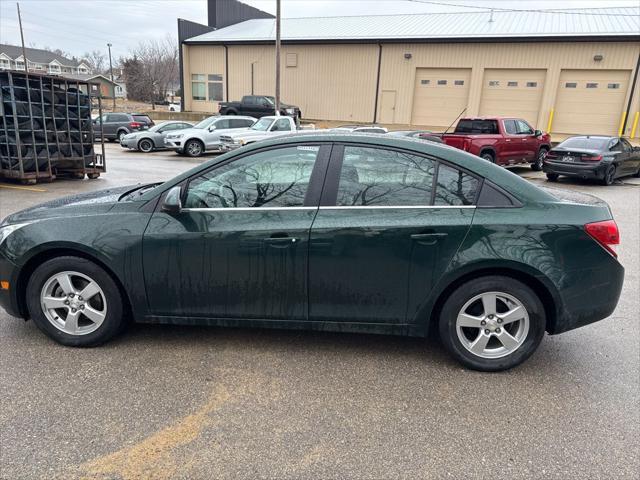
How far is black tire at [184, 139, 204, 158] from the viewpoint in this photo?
18.9 m

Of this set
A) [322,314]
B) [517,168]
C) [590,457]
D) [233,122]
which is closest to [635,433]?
[590,457]

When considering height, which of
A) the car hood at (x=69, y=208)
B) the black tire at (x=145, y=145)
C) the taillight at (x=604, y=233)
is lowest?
the black tire at (x=145, y=145)

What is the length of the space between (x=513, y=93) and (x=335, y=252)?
26.3 meters

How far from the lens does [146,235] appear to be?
325 centimetres

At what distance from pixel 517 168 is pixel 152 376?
1838cm

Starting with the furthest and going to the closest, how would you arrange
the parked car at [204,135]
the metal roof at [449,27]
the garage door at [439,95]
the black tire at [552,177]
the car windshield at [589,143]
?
the garage door at [439,95], the metal roof at [449,27], the parked car at [204,135], the black tire at [552,177], the car windshield at [589,143]

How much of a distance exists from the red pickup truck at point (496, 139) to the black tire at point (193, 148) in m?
9.81

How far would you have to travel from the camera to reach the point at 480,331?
127 inches

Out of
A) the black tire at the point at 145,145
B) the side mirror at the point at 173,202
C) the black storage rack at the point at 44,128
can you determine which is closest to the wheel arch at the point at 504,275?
the side mirror at the point at 173,202

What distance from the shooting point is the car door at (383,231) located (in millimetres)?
3092

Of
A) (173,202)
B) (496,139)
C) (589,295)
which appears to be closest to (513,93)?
(496,139)

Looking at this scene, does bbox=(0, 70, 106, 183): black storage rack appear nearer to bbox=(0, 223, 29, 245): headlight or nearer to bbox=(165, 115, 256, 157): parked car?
bbox=(165, 115, 256, 157): parked car

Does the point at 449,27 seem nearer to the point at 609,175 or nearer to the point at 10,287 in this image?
the point at 609,175

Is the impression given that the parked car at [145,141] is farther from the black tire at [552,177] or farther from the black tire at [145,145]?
the black tire at [552,177]
